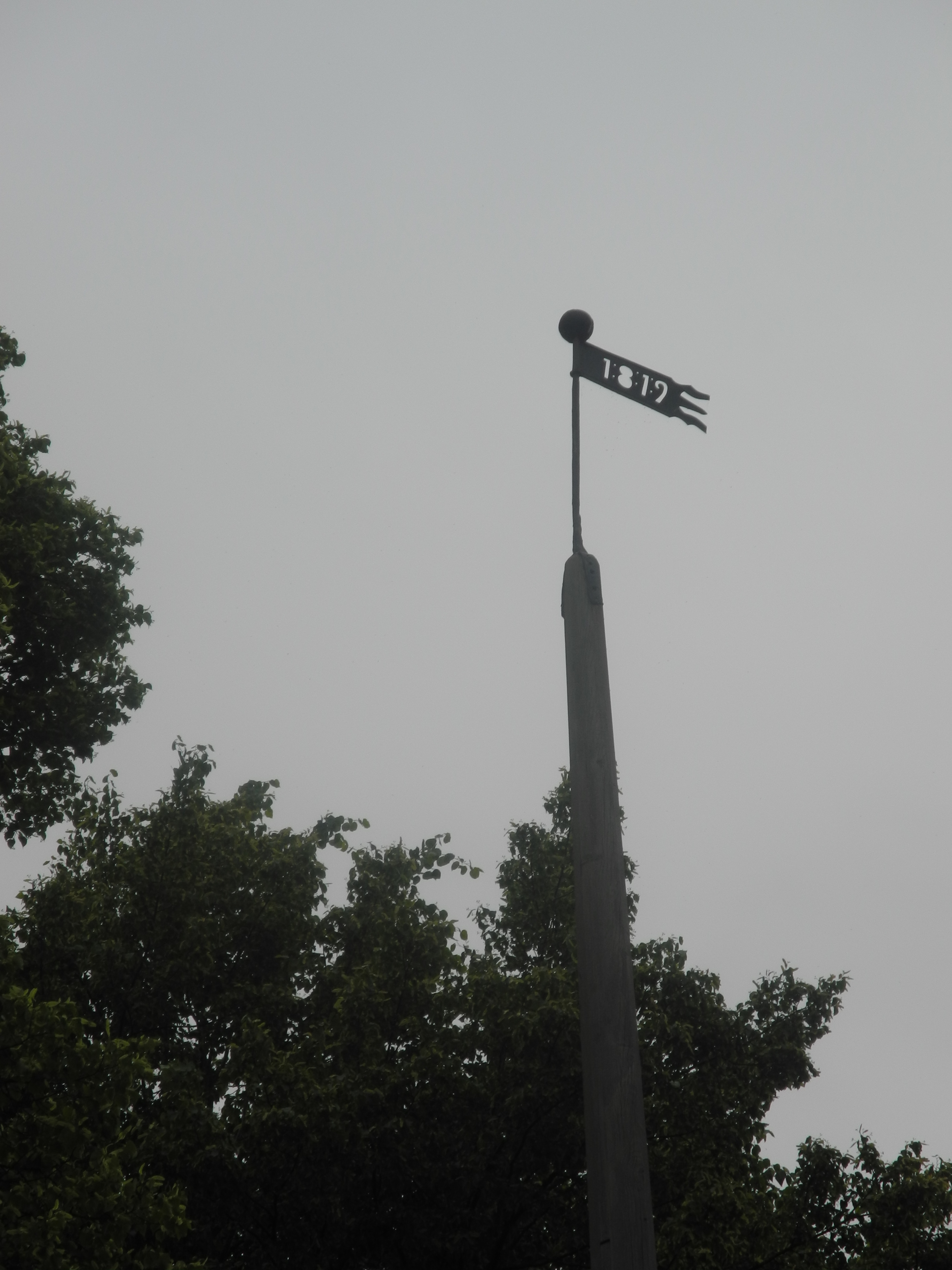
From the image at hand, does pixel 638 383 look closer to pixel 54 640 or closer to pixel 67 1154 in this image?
pixel 67 1154

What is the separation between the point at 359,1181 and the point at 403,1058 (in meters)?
1.78

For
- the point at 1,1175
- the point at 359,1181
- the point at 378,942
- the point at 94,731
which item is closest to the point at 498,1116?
the point at 359,1181

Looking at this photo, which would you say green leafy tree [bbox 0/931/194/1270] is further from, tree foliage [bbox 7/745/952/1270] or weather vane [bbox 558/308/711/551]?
weather vane [bbox 558/308/711/551]

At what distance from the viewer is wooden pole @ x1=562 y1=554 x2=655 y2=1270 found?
3.06 meters

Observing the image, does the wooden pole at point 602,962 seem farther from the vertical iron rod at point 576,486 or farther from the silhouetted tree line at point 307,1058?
the silhouetted tree line at point 307,1058

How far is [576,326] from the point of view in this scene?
172 inches

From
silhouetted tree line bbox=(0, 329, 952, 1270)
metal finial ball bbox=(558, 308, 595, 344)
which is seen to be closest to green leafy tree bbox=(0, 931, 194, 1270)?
silhouetted tree line bbox=(0, 329, 952, 1270)

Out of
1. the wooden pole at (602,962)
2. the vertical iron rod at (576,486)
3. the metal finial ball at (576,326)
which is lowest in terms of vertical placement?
the wooden pole at (602,962)

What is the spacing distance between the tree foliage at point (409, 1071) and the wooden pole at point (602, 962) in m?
9.54

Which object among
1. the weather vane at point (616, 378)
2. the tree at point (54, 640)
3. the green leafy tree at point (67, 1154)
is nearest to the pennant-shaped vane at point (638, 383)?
the weather vane at point (616, 378)

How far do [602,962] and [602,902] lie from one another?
0.19m

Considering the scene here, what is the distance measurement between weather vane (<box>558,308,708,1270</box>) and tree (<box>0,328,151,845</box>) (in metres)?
11.2

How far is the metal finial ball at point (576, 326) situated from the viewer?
4367 millimetres

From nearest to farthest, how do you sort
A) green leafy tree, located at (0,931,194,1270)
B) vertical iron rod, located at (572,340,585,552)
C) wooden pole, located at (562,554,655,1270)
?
wooden pole, located at (562,554,655,1270) < vertical iron rod, located at (572,340,585,552) < green leafy tree, located at (0,931,194,1270)
